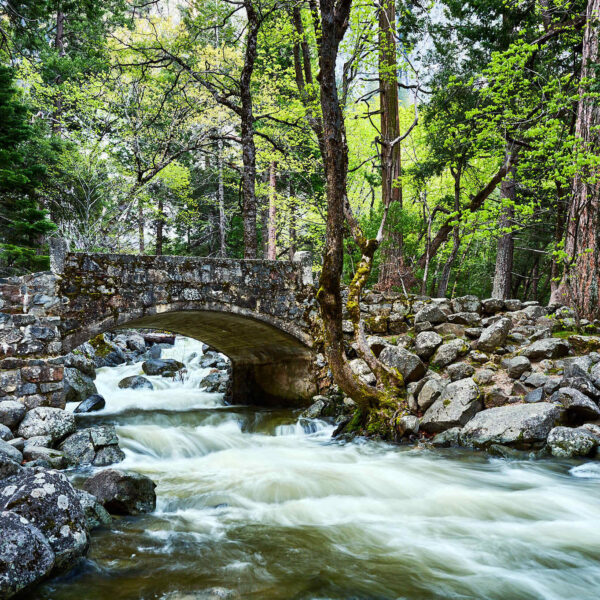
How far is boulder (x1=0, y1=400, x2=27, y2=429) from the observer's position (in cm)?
667

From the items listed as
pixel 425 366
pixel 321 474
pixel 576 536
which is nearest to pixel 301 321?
pixel 425 366

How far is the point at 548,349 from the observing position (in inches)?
285

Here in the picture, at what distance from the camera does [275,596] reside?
3.03 metres

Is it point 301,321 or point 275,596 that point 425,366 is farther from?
point 275,596

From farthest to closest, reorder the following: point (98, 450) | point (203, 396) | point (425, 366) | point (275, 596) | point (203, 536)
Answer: point (203, 396)
point (425, 366)
point (98, 450)
point (203, 536)
point (275, 596)

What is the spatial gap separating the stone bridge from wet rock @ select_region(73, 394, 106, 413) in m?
2.15

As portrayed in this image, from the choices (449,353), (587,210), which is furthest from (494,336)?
(587,210)

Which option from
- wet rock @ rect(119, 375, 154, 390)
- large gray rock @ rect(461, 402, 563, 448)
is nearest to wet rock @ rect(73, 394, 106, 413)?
wet rock @ rect(119, 375, 154, 390)

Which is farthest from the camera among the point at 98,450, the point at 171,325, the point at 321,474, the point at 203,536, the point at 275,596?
the point at 171,325

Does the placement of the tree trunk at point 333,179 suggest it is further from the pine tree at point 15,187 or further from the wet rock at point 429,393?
the pine tree at point 15,187

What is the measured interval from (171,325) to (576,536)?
829 centimetres

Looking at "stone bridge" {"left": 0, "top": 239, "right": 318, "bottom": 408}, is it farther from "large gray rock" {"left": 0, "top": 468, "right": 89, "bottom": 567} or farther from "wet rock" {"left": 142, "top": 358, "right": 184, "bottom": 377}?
"large gray rock" {"left": 0, "top": 468, "right": 89, "bottom": 567}

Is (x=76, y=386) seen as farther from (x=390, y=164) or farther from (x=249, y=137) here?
(x=390, y=164)

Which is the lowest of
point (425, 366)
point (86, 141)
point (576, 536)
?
point (576, 536)
